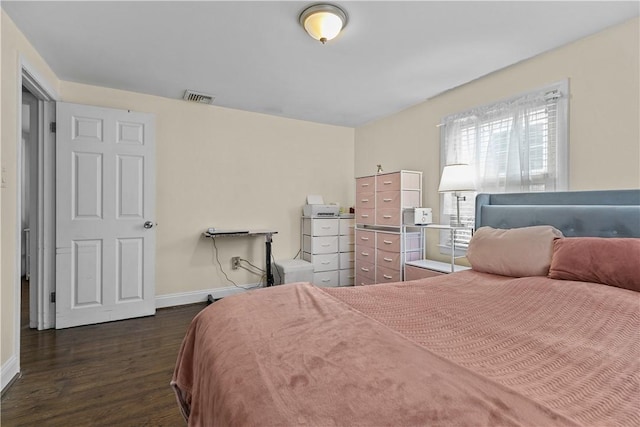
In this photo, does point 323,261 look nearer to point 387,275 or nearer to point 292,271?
point 292,271

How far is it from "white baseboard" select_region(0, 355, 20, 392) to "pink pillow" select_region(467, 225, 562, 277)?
10.5ft

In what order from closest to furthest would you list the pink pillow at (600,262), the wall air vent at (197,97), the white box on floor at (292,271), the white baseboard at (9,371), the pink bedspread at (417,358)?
the pink bedspread at (417,358)
the pink pillow at (600,262)
the white baseboard at (9,371)
the wall air vent at (197,97)
the white box on floor at (292,271)

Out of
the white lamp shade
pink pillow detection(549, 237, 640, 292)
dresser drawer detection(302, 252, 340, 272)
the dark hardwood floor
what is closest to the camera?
pink pillow detection(549, 237, 640, 292)

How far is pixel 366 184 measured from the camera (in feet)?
12.8

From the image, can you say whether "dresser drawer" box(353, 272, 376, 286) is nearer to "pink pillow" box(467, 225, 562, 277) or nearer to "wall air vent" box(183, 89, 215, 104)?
"pink pillow" box(467, 225, 562, 277)

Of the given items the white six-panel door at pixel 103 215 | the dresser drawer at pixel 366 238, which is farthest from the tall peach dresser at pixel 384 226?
the white six-panel door at pixel 103 215

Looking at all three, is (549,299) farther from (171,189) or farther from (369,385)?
(171,189)

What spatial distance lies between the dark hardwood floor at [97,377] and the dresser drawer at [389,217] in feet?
7.90

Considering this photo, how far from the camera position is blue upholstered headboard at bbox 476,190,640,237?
189 cm

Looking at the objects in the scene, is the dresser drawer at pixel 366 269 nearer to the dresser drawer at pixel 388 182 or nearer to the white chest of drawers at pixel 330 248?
the white chest of drawers at pixel 330 248

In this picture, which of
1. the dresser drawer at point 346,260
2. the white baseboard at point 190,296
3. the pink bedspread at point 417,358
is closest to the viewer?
the pink bedspread at point 417,358

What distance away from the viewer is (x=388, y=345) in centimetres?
101

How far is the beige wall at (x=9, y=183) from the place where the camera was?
1917mm

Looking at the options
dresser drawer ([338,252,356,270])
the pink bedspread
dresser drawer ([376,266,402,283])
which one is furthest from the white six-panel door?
dresser drawer ([376,266,402,283])
